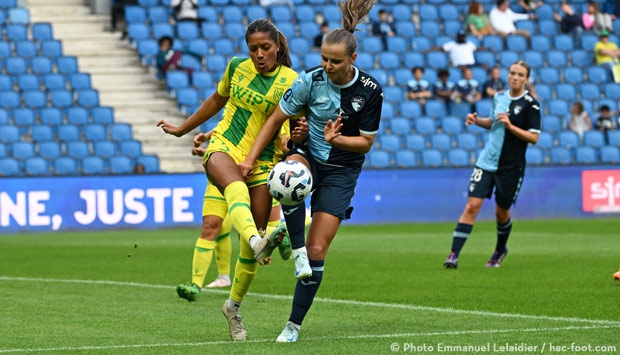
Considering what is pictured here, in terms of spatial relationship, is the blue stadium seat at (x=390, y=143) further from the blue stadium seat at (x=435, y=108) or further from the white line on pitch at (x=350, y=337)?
the white line on pitch at (x=350, y=337)

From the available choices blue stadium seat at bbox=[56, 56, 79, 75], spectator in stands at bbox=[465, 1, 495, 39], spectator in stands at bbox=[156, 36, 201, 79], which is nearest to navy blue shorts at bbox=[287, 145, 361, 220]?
spectator in stands at bbox=[156, 36, 201, 79]

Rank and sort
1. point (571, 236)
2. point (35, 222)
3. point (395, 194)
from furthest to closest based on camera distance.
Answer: point (395, 194) < point (35, 222) < point (571, 236)

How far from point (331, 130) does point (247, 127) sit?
1.21m

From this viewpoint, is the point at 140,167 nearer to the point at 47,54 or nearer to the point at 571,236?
the point at 47,54

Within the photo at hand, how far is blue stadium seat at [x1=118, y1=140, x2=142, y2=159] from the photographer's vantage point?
24.0 meters

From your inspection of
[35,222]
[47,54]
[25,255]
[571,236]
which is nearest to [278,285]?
[25,255]

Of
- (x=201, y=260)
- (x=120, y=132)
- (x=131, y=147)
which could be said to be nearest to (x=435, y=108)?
(x=131, y=147)

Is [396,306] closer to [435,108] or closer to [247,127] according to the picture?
[247,127]

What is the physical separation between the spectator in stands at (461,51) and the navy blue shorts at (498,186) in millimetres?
13939

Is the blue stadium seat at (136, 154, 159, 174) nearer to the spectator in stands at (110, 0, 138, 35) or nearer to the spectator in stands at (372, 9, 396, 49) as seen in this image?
the spectator in stands at (110, 0, 138, 35)

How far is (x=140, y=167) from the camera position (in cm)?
2189

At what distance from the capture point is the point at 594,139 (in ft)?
86.1

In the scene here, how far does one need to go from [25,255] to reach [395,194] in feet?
27.7

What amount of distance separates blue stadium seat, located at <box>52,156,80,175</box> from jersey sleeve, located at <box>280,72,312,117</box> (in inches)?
Result: 632
